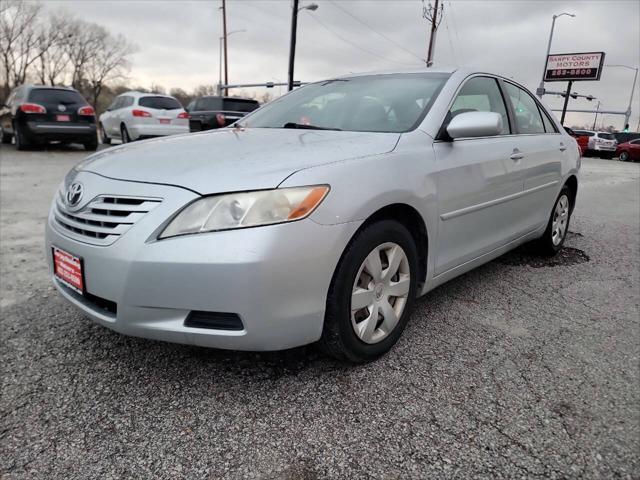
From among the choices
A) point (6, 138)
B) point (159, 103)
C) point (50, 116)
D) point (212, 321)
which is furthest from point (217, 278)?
point (6, 138)

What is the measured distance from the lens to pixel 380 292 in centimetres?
221

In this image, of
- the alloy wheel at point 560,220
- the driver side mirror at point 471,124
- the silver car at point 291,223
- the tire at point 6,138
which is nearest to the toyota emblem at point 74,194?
the silver car at point 291,223

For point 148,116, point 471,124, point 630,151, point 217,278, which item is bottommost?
point 630,151

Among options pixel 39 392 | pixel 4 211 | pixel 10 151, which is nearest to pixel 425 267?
pixel 39 392

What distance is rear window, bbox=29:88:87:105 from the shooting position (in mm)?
10891

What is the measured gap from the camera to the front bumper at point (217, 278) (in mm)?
1720

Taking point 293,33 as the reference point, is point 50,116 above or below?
below

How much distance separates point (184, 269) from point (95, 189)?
665mm

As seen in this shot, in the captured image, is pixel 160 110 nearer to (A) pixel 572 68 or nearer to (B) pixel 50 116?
(B) pixel 50 116

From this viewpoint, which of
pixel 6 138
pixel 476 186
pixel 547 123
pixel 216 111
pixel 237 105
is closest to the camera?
pixel 476 186

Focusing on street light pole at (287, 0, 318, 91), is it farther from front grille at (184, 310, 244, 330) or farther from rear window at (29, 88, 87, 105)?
front grille at (184, 310, 244, 330)

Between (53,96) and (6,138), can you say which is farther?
(6,138)

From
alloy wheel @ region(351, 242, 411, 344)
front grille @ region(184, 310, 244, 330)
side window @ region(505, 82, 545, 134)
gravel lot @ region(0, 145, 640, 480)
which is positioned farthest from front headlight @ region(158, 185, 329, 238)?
side window @ region(505, 82, 545, 134)

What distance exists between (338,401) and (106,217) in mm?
1228
